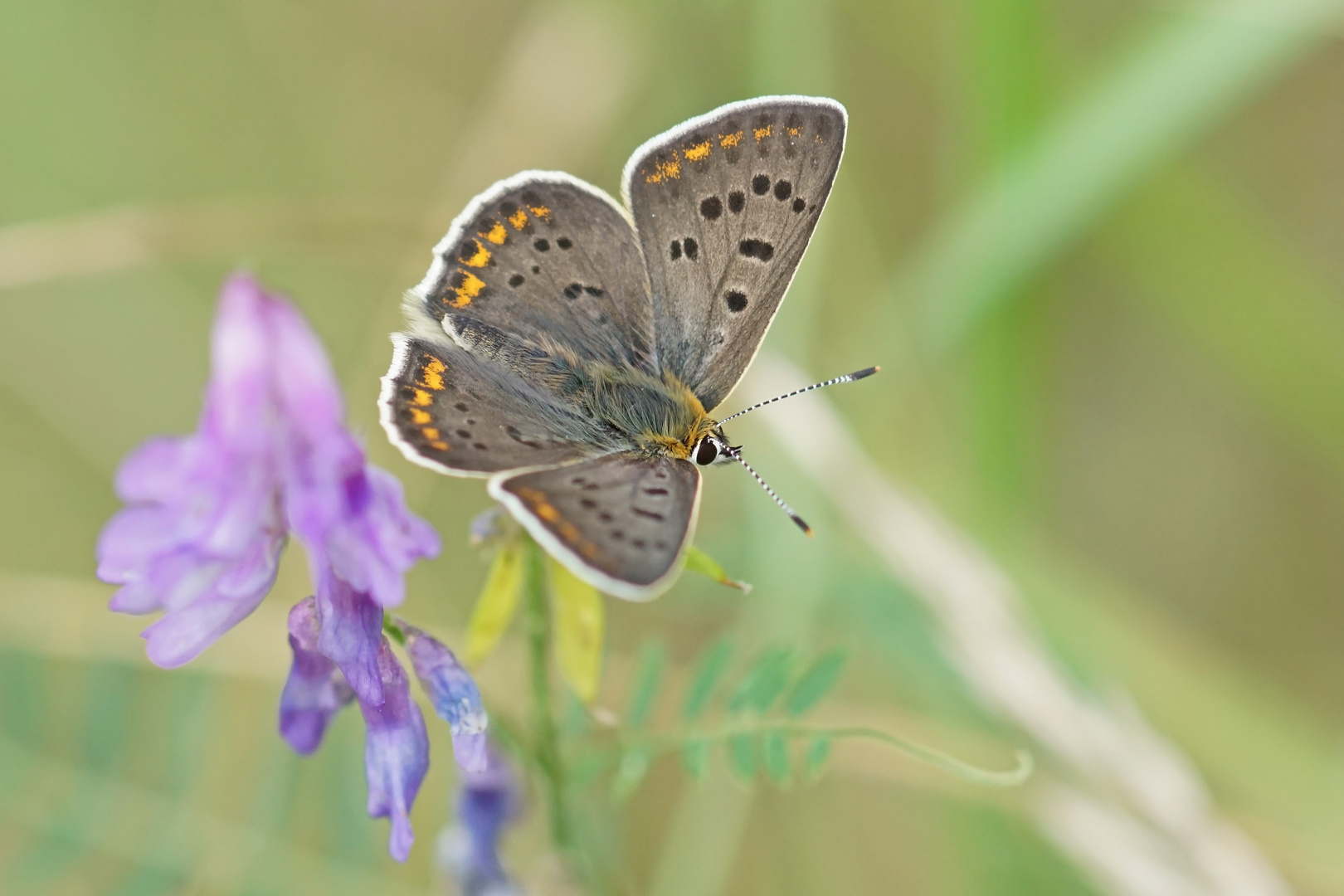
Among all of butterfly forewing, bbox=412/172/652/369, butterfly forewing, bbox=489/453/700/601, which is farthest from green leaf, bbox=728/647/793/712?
butterfly forewing, bbox=412/172/652/369

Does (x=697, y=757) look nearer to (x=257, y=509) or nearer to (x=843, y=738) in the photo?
(x=843, y=738)

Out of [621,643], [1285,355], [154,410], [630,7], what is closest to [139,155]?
[154,410]

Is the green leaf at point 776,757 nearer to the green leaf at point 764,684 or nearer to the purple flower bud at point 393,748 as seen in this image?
the green leaf at point 764,684

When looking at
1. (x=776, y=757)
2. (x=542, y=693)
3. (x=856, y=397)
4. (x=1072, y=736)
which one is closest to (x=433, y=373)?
(x=542, y=693)

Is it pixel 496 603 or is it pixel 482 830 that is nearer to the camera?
pixel 496 603

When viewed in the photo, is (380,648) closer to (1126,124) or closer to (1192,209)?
(1126,124)

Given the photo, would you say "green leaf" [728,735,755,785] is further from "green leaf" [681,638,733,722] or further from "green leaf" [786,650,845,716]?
"green leaf" [681,638,733,722]
